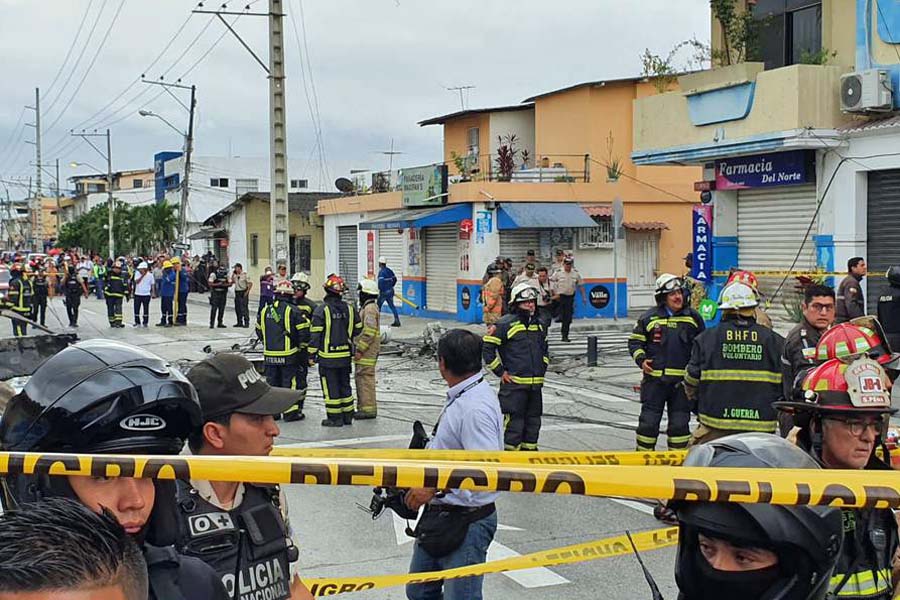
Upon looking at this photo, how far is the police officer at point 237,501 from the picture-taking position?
281 cm

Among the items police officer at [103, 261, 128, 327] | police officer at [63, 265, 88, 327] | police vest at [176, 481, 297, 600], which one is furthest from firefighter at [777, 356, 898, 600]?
police officer at [63, 265, 88, 327]

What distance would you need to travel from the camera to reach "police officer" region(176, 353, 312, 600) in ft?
9.23

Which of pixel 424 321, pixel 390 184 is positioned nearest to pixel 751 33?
pixel 424 321

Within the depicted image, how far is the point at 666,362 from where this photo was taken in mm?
8891

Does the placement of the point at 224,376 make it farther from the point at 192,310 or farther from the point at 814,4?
the point at 192,310

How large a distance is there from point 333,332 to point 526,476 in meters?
10.6

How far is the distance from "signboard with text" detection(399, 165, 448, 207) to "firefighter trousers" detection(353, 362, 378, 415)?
15.2 m

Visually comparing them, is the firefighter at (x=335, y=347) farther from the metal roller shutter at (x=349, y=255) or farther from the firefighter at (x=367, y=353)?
the metal roller shutter at (x=349, y=255)

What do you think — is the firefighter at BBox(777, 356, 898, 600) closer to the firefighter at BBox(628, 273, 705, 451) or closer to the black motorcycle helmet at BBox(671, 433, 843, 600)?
the black motorcycle helmet at BBox(671, 433, 843, 600)

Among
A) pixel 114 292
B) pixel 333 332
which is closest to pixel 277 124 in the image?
pixel 114 292

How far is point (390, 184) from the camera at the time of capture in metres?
32.8

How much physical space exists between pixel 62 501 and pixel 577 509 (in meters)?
7.14

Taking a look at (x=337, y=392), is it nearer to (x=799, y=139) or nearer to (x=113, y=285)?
(x=799, y=139)

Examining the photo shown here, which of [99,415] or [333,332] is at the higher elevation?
[99,415]
